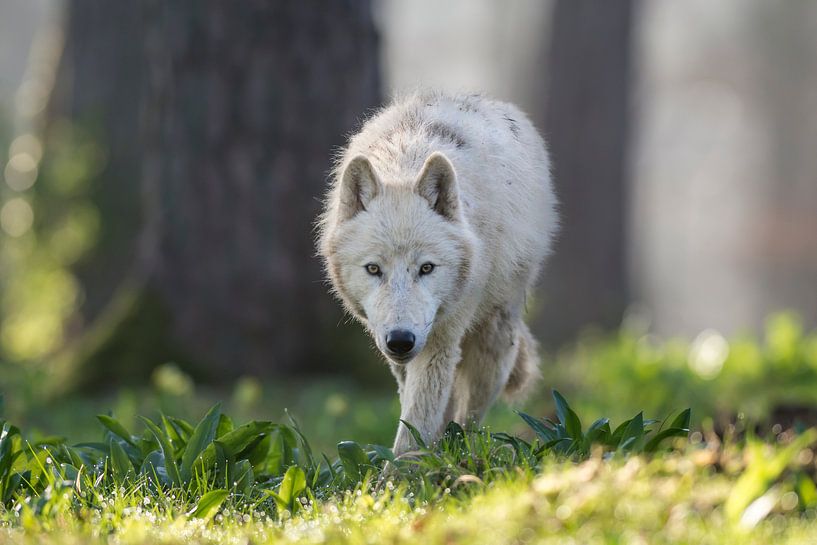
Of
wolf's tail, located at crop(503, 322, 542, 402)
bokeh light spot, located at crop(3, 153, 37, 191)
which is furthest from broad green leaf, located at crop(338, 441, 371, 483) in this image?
bokeh light spot, located at crop(3, 153, 37, 191)

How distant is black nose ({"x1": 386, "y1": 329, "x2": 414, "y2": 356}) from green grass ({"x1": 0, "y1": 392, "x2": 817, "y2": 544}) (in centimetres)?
48

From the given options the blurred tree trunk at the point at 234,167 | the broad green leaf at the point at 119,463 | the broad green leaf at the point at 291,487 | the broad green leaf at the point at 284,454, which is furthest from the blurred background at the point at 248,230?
the broad green leaf at the point at 119,463

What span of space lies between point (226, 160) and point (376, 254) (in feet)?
16.1

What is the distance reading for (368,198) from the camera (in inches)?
229

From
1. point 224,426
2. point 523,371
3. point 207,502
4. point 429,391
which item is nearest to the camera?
point 207,502

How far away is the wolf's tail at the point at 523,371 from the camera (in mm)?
7238

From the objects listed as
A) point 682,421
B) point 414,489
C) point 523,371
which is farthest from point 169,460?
point 523,371

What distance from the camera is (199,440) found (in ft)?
17.8

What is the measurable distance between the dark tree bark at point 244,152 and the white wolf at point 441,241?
11.3 feet

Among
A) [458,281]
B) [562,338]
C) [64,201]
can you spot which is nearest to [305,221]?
[64,201]

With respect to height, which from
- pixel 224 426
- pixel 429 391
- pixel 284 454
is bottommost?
pixel 284 454

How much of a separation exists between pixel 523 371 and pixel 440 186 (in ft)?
6.58

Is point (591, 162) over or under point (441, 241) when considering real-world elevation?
under

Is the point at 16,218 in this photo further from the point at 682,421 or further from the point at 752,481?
the point at 752,481
